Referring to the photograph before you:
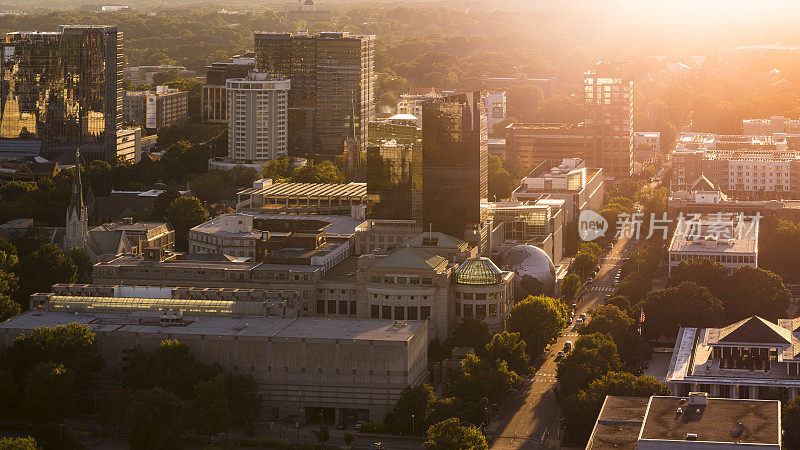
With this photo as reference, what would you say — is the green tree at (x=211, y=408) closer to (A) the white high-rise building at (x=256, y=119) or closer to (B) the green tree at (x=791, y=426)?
(B) the green tree at (x=791, y=426)

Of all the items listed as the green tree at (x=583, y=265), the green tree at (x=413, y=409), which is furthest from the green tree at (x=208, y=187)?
the green tree at (x=413, y=409)

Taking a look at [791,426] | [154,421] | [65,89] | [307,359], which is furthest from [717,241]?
[65,89]

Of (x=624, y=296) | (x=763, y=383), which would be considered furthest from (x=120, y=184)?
(x=763, y=383)

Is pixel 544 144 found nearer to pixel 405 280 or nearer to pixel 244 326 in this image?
pixel 405 280

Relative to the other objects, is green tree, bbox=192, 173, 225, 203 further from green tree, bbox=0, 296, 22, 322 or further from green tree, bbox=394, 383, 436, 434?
green tree, bbox=394, 383, 436, 434

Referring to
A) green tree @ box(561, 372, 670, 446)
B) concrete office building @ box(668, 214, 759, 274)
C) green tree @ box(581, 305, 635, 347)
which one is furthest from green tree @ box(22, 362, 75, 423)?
concrete office building @ box(668, 214, 759, 274)

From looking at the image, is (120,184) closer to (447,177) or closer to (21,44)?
(21,44)
